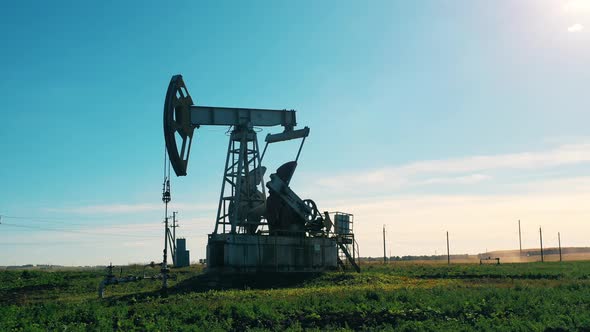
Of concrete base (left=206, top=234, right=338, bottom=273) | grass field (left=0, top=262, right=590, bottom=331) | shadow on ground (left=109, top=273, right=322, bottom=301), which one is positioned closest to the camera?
grass field (left=0, top=262, right=590, bottom=331)

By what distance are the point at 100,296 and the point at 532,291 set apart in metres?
16.6

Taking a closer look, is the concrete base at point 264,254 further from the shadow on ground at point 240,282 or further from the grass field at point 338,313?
the grass field at point 338,313

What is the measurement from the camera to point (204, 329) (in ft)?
47.4

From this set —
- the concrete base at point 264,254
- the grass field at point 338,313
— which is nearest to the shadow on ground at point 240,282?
the concrete base at point 264,254

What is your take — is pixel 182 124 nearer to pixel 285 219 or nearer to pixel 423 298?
pixel 285 219

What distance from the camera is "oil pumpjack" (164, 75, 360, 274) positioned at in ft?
104

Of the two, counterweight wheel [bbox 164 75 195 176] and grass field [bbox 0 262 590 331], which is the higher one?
counterweight wheel [bbox 164 75 195 176]

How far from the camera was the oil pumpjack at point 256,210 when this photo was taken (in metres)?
31.7

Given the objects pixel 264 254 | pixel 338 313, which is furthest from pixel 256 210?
pixel 338 313

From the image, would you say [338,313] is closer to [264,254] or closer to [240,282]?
[240,282]

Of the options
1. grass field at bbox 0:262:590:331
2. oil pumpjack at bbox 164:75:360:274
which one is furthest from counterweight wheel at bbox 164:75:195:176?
grass field at bbox 0:262:590:331

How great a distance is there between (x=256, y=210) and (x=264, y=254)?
8.78ft

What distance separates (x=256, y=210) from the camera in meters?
34.2

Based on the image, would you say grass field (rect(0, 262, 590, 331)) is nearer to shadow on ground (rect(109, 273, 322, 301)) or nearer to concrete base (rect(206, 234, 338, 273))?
shadow on ground (rect(109, 273, 322, 301))
